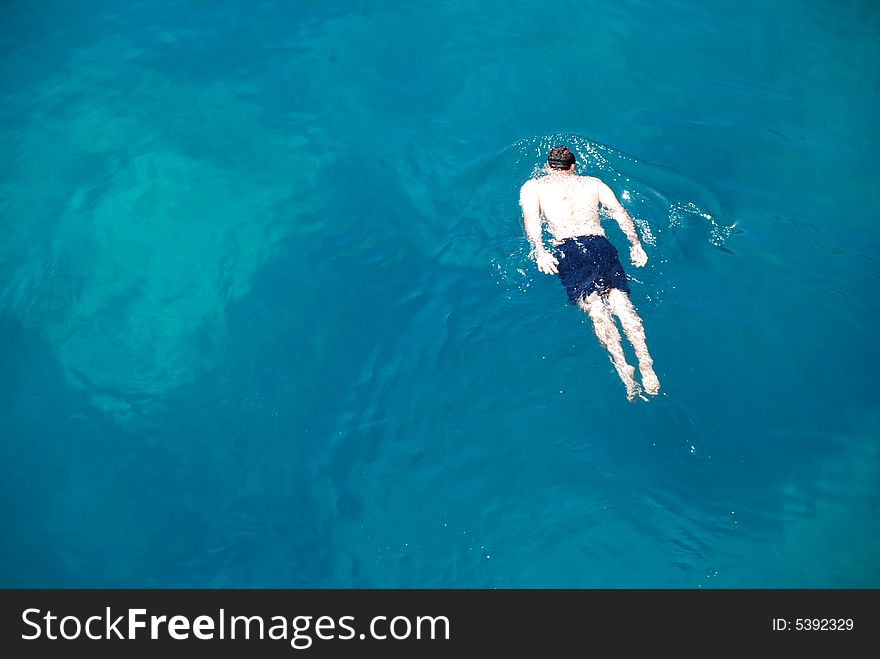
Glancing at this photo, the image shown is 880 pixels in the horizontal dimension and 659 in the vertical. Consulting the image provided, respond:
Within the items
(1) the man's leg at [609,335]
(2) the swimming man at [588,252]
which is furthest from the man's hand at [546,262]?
(1) the man's leg at [609,335]

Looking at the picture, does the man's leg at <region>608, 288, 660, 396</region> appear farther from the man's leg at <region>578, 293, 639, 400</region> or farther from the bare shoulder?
the bare shoulder

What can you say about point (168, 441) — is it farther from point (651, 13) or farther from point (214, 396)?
point (651, 13)

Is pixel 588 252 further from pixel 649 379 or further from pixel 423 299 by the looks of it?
pixel 423 299

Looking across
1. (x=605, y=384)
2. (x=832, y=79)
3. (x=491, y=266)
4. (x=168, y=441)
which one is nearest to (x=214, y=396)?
(x=168, y=441)

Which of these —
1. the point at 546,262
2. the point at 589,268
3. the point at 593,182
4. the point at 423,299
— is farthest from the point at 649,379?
the point at 423,299

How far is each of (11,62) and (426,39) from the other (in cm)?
691

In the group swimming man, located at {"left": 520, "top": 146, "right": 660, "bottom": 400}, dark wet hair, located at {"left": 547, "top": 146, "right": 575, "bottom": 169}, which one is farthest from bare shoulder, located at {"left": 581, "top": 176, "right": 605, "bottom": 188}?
dark wet hair, located at {"left": 547, "top": 146, "right": 575, "bottom": 169}

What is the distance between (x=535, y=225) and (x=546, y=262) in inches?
28.1

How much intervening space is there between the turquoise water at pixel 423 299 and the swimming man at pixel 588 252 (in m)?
0.27

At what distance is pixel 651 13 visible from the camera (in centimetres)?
1256

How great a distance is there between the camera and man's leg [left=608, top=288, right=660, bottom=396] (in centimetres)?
813

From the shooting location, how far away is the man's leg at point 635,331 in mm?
8133

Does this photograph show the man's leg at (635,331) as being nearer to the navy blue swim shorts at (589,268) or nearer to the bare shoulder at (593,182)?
the navy blue swim shorts at (589,268)

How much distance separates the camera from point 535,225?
905 cm
